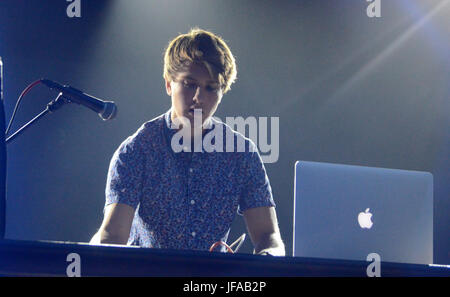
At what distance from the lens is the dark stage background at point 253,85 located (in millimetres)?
3334

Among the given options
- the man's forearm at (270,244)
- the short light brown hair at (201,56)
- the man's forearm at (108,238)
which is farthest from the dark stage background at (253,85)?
the man's forearm at (108,238)

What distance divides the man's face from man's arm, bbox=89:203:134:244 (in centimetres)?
41

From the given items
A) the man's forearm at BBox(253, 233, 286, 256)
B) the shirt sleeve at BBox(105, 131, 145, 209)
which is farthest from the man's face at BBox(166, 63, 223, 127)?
the man's forearm at BBox(253, 233, 286, 256)

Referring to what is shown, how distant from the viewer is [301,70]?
11.8 feet

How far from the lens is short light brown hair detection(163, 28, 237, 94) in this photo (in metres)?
1.87

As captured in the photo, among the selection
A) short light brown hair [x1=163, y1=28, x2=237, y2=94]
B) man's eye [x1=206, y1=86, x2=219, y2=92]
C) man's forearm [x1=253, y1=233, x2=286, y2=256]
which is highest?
short light brown hair [x1=163, y1=28, x2=237, y2=94]

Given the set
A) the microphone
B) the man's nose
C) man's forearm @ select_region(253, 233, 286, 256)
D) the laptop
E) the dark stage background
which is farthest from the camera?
the dark stage background

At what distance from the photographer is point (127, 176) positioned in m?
1.75

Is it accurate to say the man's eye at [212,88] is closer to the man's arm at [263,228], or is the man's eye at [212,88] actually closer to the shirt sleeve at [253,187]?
the shirt sleeve at [253,187]

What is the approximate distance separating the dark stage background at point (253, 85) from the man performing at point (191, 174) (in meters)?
1.57

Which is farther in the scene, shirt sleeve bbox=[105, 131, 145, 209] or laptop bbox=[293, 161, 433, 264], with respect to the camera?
shirt sleeve bbox=[105, 131, 145, 209]

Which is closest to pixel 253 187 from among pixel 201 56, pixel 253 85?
pixel 201 56

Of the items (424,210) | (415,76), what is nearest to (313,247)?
(424,210)

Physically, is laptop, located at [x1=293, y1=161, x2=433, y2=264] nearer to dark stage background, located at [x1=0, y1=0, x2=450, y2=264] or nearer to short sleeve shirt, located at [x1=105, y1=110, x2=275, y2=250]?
short sleeve shirt, located at [x1=105, y1=110, x2=275, y2=250]
